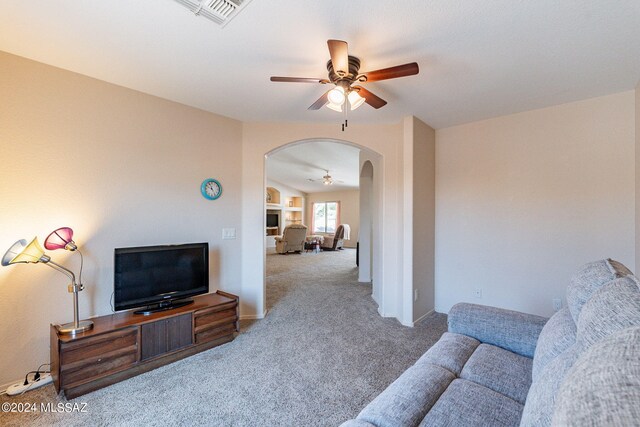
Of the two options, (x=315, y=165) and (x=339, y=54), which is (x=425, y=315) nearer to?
(x=339, y=54)

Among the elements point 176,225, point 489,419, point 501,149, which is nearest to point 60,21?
point 176,225

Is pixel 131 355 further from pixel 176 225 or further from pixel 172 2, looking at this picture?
pixel 172 2

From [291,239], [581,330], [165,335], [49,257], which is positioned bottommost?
[165,335]

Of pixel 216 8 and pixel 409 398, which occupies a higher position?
pixel 216 8

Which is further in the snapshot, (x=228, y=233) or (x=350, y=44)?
(x=228, y=233)

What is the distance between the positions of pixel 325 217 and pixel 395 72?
10431mm

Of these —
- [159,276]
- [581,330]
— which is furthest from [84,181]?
[581,330]

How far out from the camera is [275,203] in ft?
36.3

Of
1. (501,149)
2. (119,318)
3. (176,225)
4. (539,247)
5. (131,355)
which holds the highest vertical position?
(501,149)

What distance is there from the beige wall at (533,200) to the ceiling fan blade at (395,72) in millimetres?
2133

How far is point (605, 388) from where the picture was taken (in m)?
0.50

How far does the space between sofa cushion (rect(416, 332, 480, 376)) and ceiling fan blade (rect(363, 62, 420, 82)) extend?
1742 millimetres

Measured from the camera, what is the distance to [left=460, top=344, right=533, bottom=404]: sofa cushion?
125cm

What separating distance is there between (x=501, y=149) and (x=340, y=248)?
25.3 ft
